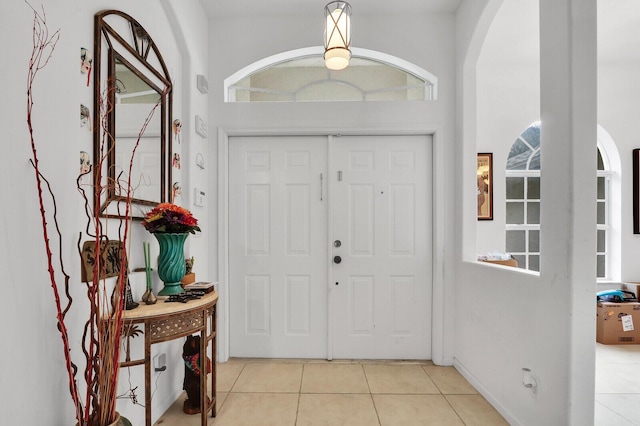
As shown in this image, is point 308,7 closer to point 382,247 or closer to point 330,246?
point 330,246

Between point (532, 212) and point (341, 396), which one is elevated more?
point (532, 212)

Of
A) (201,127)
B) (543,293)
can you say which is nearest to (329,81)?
(201,127)

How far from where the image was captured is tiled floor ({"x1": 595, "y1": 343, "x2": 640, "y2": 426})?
2104mm

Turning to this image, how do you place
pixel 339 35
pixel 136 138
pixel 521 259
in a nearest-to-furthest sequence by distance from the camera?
pixel 136 138 → pixel 339 35 → pixel 521 259

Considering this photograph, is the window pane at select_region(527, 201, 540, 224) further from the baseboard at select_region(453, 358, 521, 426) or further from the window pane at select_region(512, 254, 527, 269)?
the baseboard at select_region(453, 358, 521, 426)

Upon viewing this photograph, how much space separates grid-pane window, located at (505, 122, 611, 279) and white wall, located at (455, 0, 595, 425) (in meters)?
1.30

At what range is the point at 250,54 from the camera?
118 inches

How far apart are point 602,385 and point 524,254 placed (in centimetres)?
165

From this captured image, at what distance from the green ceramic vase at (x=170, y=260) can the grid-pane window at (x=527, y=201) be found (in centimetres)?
359

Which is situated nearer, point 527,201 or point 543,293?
point 543,293

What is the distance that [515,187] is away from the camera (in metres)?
3.99

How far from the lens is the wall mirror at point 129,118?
5.23 feet

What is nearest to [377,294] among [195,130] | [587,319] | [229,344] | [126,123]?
[229,344]

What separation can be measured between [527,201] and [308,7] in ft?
10.6
